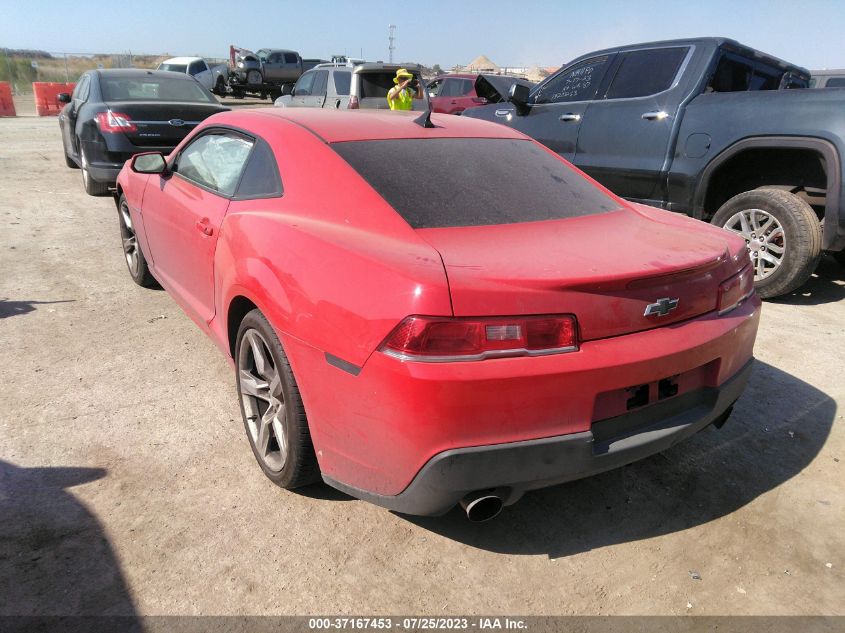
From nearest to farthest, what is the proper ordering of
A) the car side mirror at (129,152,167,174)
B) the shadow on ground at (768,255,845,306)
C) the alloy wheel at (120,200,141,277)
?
the car side mirror at (129,152,167,174) < the alloy wheel at (120,200,141,277) < the shadow on ground at (768,255,845,306)

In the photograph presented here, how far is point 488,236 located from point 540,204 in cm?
51

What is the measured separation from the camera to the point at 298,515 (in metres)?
2.51

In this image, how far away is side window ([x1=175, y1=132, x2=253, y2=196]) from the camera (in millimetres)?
3129

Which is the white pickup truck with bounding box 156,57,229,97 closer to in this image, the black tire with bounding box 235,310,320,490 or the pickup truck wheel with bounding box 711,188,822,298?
the pickup truck wheel with bounding box 711,188,822,298

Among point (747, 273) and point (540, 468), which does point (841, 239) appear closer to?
point (747, 273)

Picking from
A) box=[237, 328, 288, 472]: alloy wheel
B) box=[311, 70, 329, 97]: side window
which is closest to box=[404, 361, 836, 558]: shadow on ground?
box=[237, 328, 288, 472]: alloy wheel

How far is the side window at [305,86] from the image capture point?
13.5m

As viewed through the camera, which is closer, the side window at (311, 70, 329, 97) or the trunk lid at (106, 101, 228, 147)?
the trunk lid at (106, 101, 228, 147)

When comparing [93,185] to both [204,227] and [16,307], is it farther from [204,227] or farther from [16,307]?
[204,227]

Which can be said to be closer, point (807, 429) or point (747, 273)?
point (747, 273)

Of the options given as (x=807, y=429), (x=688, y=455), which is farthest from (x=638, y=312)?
(x=807, y=429)

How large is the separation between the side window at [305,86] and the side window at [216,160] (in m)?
10.5

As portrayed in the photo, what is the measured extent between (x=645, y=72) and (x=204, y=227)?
456 centimetres

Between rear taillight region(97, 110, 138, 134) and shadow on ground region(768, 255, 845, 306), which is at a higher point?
rear taillight region(97, 110, 138, 134)
